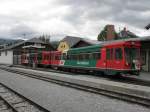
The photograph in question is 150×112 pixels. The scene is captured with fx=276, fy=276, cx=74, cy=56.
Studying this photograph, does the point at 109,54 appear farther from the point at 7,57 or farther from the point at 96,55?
the point at 7,57

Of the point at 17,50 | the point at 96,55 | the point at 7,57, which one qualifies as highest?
the point at 17,50

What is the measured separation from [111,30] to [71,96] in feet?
154

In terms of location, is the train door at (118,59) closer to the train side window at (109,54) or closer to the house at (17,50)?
the train side window at (109,54)

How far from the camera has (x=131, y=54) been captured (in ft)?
69.4

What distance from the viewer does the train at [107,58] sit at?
20.7 metres

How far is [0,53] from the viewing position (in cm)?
7994

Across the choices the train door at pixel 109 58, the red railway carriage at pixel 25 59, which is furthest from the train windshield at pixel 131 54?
the red railway carriage at pixel 25 59

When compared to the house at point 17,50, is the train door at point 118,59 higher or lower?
lower

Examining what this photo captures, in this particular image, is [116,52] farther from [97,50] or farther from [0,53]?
[0,53]

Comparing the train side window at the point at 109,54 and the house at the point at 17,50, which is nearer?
the train side window at the point at 109,54

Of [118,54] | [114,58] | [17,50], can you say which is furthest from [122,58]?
[17,50]

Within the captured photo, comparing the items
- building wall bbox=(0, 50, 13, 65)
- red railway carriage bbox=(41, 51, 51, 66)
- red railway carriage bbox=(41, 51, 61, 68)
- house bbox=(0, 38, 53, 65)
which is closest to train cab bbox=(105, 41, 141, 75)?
red railway carriage bbox=(41, 51, 61, 68)

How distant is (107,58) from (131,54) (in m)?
2.08

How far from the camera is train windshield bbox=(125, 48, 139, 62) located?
20.8 metres
